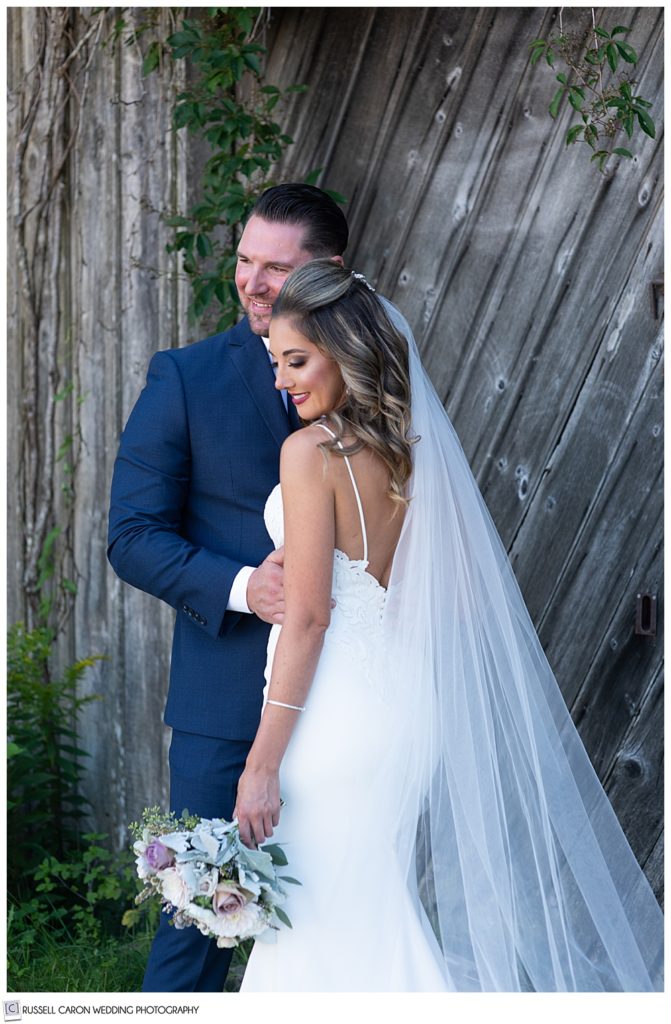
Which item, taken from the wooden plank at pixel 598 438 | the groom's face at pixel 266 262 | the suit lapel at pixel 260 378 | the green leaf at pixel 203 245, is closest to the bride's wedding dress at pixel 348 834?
the suit lapel at pixel 260 378

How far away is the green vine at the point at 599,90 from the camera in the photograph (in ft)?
8.94

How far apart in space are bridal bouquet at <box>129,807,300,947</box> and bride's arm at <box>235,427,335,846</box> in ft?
0.26

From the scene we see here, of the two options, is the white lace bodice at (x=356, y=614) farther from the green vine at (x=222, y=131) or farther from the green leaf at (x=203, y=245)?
the green leaf at (x=203, y=245)

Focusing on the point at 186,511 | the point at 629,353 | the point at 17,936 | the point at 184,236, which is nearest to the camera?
the point at 186,511

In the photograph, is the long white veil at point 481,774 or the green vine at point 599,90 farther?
the green vine at point 599,90

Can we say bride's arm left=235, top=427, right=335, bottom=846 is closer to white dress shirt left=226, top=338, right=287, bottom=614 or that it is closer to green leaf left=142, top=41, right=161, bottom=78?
white dress shirt left=226, top=338, right=287, bottom=614

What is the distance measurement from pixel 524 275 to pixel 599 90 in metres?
0.53

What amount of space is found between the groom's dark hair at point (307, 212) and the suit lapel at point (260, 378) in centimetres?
26

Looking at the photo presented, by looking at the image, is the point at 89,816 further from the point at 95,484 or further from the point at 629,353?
the point at 629,353

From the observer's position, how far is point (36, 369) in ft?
14.2

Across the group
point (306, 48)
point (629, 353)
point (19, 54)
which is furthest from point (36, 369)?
point (629, 353)
